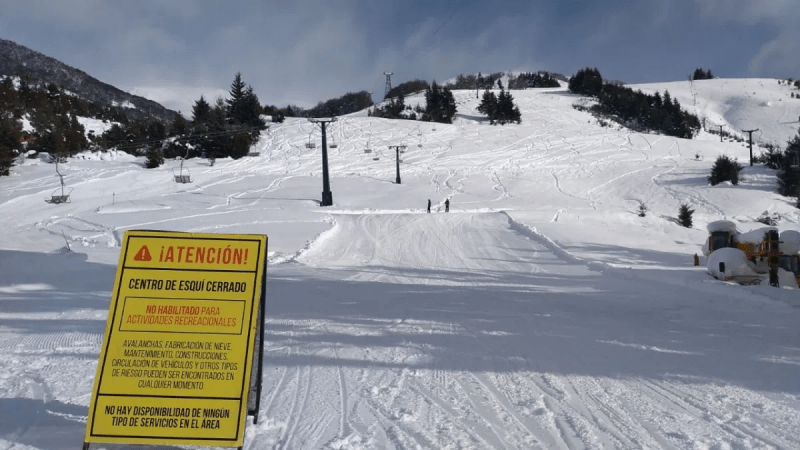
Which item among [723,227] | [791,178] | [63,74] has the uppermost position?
[63,74]

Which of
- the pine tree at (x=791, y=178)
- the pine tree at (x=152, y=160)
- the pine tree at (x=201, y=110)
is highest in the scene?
the pine tree at (x=201, y=110)

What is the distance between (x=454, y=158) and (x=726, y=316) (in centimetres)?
5354

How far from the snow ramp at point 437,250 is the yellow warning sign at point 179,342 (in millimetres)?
9772

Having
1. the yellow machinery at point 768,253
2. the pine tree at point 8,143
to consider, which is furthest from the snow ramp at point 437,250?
the pine tree at point 8,143

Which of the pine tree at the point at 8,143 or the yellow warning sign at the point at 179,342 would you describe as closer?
the yellow warning sign at the point at 179,342

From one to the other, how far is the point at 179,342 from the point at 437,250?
16765mm

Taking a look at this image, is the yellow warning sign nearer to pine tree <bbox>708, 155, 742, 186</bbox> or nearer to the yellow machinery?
the yellow machinery

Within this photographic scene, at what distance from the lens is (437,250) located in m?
20.4

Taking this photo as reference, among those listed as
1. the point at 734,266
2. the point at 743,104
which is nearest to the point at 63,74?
the point at 743,104

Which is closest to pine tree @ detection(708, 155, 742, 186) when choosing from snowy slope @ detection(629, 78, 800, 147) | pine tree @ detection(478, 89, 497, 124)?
pine tree @ detection(478, 89, 497, 124)

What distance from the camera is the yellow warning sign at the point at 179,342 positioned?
Result: 374 centimetres

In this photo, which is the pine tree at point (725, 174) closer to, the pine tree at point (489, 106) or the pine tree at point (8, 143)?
the pine tree at point (489, 106)

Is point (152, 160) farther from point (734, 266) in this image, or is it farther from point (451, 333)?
point (451, 333)

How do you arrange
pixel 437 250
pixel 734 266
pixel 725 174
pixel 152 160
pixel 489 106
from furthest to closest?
pixel 489 106, pixel 152 160, pixel 725 174, pixel 437 250, pixel 734 266
